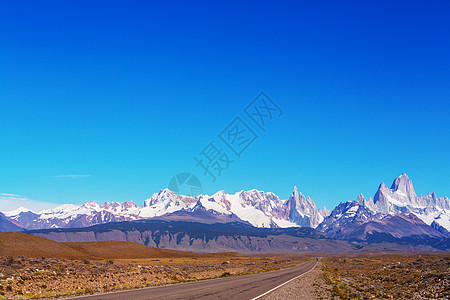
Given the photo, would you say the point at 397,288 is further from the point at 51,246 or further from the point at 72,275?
the point at 51,246

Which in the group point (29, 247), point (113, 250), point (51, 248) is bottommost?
point (113, 250)

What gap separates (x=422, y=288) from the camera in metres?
37.7

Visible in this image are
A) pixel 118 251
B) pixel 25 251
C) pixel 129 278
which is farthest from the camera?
pixel 118 251

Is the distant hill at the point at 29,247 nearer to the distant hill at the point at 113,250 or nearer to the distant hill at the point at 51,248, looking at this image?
the distant hill at the point at 51,248

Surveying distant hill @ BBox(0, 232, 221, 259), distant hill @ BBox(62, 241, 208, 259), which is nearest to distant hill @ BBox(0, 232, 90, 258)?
distant hill @ BBox(0, 232, 221, 259)

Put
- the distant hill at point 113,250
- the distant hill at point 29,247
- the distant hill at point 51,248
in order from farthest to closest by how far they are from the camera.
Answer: the distant hill at point 113,250
the distant hill at point 51,248
the distant hill at point 29,247

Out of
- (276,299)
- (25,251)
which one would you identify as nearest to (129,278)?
(276,299)

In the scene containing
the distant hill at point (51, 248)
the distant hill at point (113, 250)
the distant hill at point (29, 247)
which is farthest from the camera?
the distant hill at point (113, 250)

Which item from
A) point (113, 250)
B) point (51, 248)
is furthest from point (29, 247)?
point (113, 250)

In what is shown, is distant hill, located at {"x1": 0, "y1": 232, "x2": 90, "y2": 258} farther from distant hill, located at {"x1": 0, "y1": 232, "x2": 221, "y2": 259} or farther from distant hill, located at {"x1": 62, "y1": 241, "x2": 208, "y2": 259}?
distant hill, located at {"x1": 62, "y1": 241, "x2": 208, "y2": 259}

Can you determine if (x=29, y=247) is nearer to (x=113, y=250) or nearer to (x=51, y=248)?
(x=51, y=248)

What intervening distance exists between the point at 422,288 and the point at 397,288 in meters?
3.65

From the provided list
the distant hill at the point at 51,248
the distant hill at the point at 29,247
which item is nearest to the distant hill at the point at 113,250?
the distant hill at the point at 51,248

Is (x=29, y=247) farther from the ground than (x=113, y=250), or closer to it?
farther from the ground
